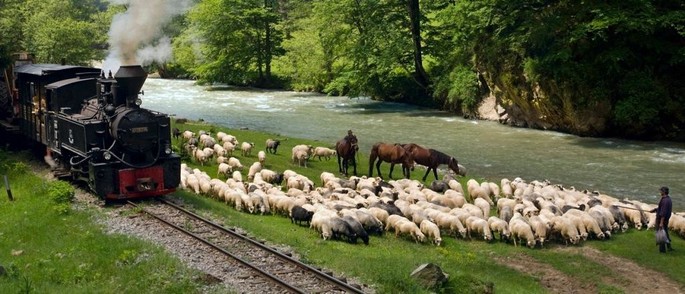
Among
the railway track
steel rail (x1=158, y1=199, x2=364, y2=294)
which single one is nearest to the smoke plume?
the railway track

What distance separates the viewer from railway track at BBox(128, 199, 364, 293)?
12.9 meters

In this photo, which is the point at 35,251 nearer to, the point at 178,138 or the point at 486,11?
the point at 178,138

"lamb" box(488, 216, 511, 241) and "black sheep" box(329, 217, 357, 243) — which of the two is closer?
"black sheep" box(329, 217, 357, 243)

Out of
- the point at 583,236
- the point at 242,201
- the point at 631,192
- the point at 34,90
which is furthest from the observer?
the point at 631,192

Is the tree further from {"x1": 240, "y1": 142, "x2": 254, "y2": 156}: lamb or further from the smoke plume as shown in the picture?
the smoke plume

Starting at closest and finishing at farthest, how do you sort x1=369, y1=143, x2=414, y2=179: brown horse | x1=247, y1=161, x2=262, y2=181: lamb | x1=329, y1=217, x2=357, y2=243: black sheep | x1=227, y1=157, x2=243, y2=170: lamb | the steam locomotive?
1. x1=329, y1=217, x2=357, y2=243: black sheep
2. the steam locomotive
3. x1=247, y1=161, x2=262, y2=181: lamb
4. x1=227, y1=157, x2=243, y2=170: lamb
5. x1=369, y1=143, x2=414, y2=179: brown horse

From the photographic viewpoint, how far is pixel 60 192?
18953mm

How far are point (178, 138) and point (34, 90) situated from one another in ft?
33.2

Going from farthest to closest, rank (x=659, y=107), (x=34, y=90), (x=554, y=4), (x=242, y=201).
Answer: (x=554, y=4)
(x=659, y=107)
(x=34, y=90)
(x=242, y=201)

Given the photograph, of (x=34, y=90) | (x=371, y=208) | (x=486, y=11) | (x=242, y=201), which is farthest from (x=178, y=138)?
(x=486, y=11)

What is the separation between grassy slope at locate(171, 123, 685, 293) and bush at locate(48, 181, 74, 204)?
3172 millimetres

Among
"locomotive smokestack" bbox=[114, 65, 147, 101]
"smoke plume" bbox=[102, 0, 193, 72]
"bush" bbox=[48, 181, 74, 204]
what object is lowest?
"bush" bbox=[48, 181, 74, 204]

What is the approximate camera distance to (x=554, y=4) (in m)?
42.2

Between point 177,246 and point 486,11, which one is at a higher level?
point 486,11
